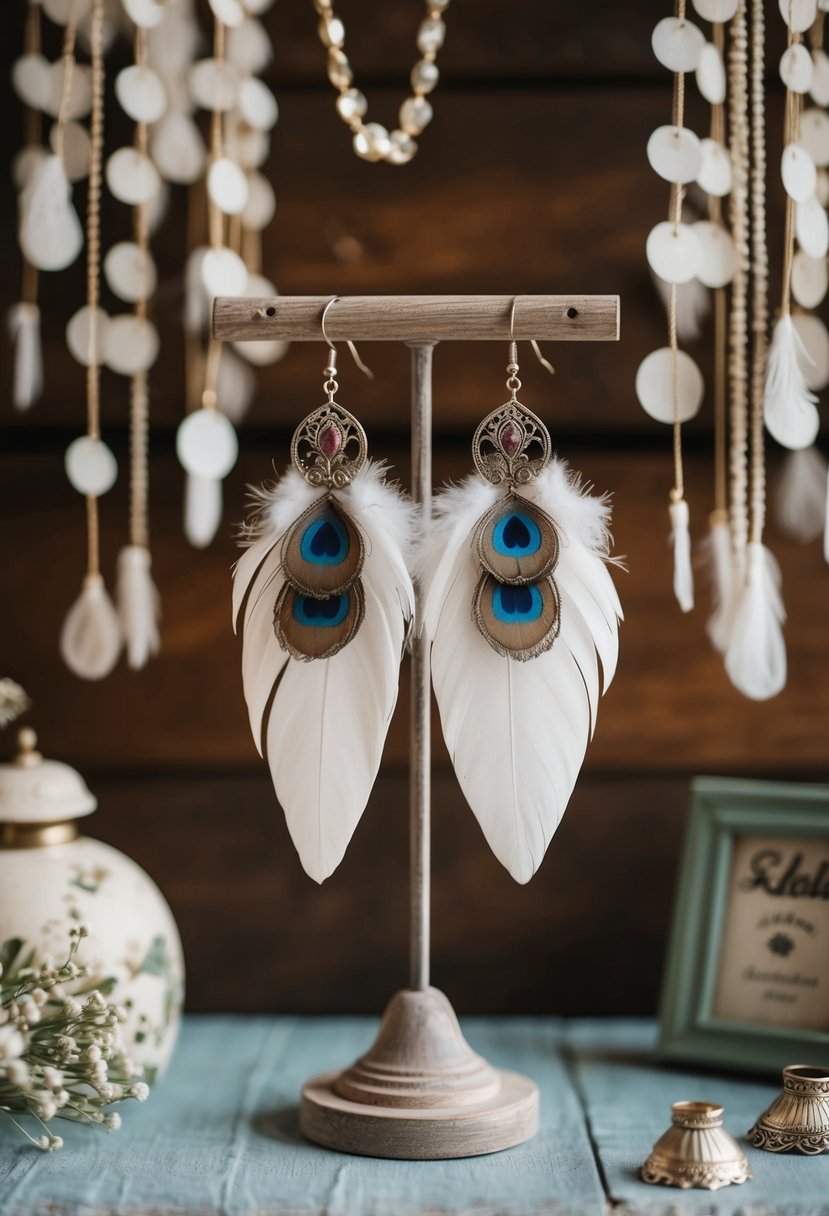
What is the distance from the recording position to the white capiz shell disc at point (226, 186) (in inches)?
38.5

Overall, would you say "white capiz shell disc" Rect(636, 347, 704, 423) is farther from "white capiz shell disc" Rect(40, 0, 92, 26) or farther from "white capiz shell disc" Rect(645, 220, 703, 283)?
"white capiz shell disc" Rect(40, 0, 92, 26)

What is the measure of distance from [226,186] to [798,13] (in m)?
0.42

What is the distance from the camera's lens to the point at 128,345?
3.47 feet

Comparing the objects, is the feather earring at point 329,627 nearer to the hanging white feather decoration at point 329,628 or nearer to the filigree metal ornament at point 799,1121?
the hanging white feather decoration at point 329,628

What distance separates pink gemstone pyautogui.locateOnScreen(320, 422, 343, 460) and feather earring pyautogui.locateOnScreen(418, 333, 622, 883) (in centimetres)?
8

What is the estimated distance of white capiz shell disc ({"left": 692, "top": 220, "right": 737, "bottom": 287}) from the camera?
953 mm

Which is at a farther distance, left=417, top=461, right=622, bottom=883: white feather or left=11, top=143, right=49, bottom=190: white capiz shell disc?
left=11, top=143, right=49, bottom=190: white capiz shell disc

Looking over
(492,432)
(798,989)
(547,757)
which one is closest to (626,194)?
(492,432)

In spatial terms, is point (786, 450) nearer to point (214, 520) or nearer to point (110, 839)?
point (214, 520)

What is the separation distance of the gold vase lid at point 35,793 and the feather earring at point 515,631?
0.30 m

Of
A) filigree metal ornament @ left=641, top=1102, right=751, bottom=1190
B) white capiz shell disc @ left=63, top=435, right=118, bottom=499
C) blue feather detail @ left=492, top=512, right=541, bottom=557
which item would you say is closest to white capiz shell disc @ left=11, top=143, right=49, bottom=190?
white capiz shell disc @ left=63, top=435, right=118, bottom=499

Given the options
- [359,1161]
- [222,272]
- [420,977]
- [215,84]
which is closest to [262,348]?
[222,272]

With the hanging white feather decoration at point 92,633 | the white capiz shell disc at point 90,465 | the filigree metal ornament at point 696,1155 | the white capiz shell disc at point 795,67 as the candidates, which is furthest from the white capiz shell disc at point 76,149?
the filigree metal ornament at point 696,1155

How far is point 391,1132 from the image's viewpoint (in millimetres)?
814
